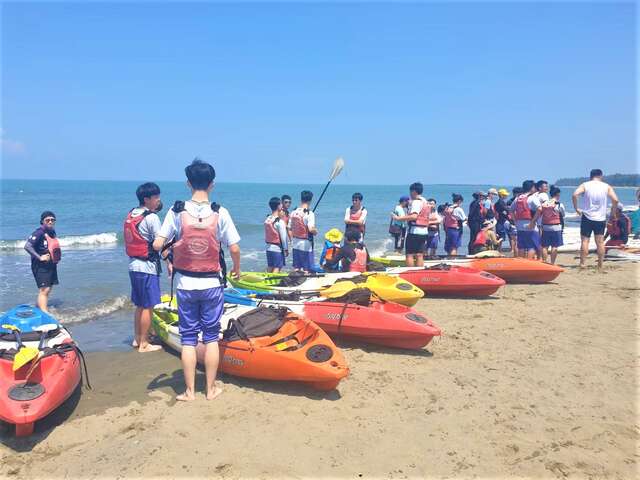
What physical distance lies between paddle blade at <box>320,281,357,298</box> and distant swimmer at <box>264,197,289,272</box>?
2.20 metres

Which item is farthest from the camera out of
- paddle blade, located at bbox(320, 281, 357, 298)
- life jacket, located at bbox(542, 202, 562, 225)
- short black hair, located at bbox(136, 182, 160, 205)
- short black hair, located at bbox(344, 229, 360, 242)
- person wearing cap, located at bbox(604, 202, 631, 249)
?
person wearing cap, located at bbox(604, 202, 631, 249)

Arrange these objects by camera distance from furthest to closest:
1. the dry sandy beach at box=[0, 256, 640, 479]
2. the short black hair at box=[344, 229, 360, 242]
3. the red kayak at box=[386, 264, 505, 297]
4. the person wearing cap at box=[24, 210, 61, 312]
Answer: the short black hair at box=[344, 229, 360, 242] → the red kayak at box=[386, 264, 505, 297] → the person wearing cap at box=[24, 210, 61, 312] → the dry sandy beach at box=[0, 256, 640, 479]

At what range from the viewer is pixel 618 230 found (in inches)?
454

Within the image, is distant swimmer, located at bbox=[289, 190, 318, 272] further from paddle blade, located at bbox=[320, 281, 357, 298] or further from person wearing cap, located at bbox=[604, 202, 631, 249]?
person wearing cap, located at bbox=[604, 202, 631, 249]

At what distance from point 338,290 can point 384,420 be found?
2.40 m

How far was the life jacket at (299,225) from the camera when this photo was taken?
26.1 ft

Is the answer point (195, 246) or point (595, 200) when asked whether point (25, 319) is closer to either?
point (195, 246)

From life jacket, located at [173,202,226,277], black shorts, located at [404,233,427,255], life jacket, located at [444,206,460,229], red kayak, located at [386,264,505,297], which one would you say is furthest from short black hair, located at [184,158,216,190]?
life jacket, located at [444,206,460,229]

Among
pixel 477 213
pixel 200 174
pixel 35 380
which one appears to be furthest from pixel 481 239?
pixel 35 380

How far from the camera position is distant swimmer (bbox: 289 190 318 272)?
313 inches

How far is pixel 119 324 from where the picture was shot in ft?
23.0

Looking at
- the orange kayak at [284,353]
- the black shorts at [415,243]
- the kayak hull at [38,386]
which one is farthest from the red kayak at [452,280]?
the kayak hull at [38,386]

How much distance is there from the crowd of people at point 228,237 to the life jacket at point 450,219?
1.0 inches

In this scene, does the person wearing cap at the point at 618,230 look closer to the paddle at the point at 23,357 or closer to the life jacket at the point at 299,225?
the life jacket at the point at 299,225
